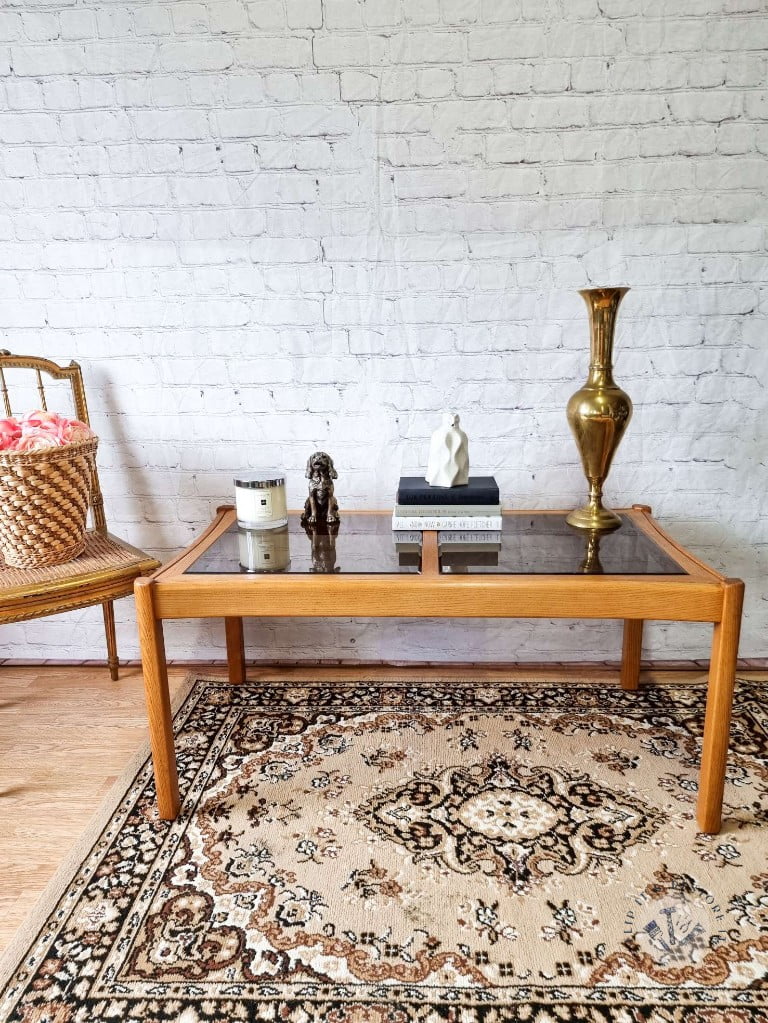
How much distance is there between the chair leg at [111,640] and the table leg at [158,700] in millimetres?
653

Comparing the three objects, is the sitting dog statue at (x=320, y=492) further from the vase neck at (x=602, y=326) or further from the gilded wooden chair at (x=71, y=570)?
the vase neck at (x=602, y=326)

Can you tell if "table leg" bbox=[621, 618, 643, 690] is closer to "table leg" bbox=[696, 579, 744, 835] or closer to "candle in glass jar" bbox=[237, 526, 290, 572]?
"table leg" bbox=[696, 579, 744, 835]

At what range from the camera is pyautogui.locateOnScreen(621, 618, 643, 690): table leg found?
1.89 m

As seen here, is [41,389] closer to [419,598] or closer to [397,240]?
[397,240]

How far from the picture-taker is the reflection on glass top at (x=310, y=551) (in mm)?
1454

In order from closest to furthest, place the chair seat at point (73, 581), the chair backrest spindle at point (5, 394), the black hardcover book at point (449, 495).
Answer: the chair seat at point (73, 581)
the black hardcover book at point (449, 495)
the chair backrest spindle at point (5, 394)

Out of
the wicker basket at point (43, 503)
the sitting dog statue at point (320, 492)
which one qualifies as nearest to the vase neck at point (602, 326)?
the sitting dog statue at point (320, 492)

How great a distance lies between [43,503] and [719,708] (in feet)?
4.71

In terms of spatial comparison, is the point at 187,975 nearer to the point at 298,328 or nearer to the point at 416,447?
the point at 416,447

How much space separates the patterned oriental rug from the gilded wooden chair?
15.6 inches

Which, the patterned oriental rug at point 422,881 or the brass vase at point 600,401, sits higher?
the brass vase at point 600,401

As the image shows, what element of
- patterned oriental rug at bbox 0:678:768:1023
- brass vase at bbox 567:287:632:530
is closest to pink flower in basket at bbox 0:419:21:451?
patterned oriental rug at bbox 0:678:768:1023

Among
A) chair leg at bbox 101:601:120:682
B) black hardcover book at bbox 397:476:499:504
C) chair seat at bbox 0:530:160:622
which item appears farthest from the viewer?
chair leg at bbox 101:601:120:682

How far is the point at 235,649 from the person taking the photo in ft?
6.41
